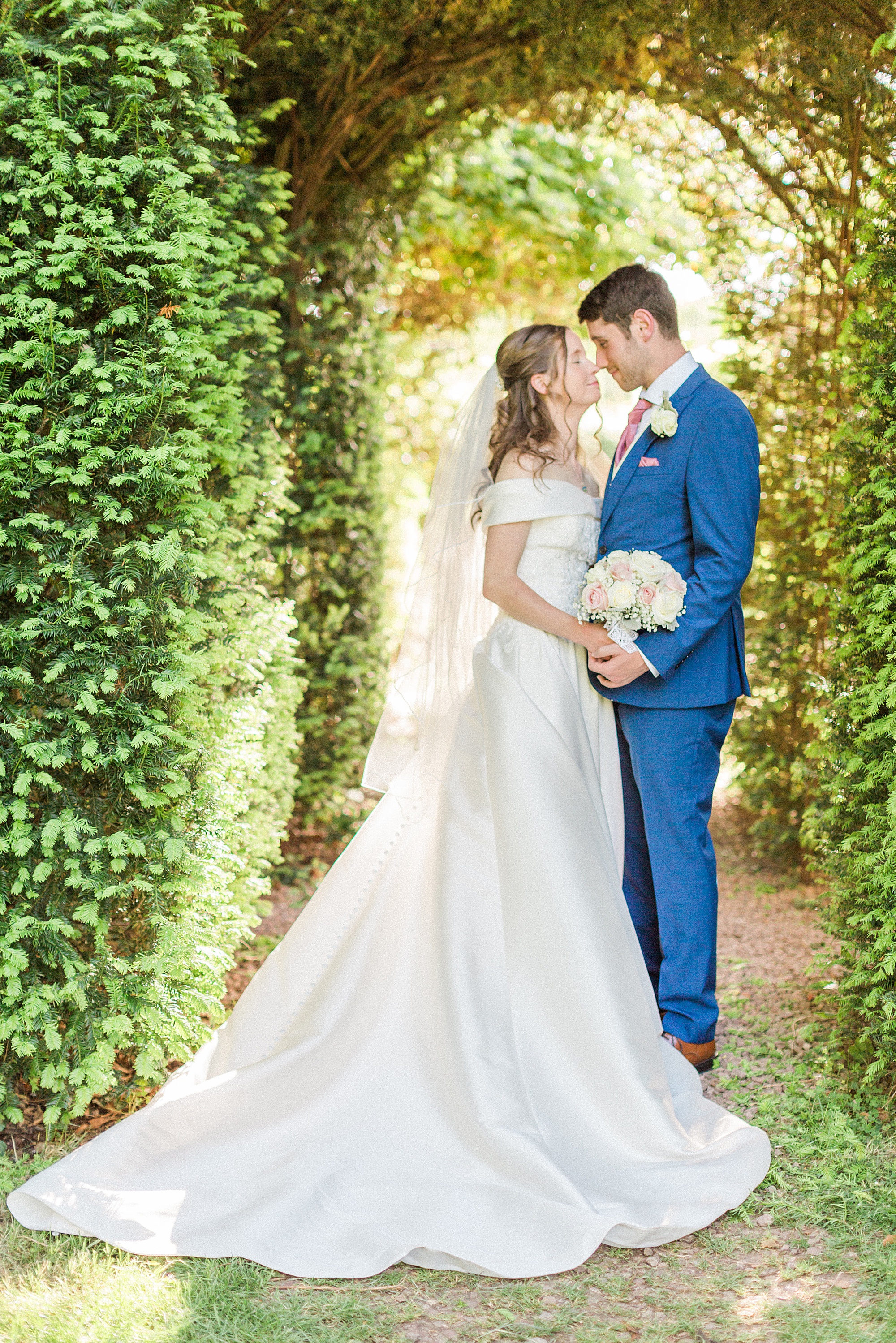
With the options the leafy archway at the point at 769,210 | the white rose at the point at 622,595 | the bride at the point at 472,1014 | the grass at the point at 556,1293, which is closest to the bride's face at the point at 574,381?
the bride at the point at 472,1014

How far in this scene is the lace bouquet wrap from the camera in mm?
3385

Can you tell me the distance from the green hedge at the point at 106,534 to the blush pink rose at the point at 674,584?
1.44m

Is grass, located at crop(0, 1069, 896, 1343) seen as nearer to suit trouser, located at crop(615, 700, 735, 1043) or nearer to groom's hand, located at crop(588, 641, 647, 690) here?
suit trouser, located at crop(615, 700, 735, 1043)

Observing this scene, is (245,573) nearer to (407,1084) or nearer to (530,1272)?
(407,1084)

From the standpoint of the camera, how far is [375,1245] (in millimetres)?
2717

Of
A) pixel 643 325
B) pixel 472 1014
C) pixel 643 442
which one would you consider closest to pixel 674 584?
pixel 643 442

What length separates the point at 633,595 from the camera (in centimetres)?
338

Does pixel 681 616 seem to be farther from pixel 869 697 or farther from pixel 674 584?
pixel 869 697

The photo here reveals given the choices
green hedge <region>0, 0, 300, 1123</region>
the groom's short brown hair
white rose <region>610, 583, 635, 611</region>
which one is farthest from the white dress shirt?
green hedge <region>0, 0, 300, 1123</region>

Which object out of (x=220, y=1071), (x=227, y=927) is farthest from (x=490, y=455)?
(x=220, y=1071)

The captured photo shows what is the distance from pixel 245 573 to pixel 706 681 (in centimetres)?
178

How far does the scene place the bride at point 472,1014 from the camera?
9.19 ft

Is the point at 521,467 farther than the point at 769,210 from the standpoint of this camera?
No

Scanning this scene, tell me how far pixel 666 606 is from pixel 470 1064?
1496mm
